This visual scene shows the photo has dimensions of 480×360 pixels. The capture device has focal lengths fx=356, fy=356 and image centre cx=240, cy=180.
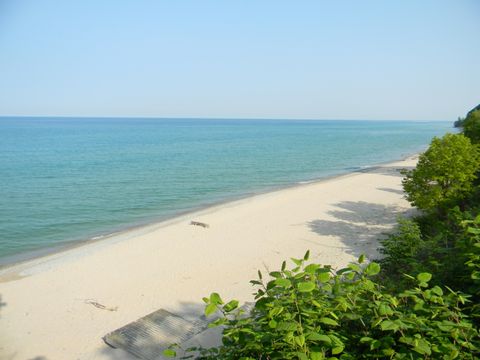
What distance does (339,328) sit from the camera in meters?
2.90

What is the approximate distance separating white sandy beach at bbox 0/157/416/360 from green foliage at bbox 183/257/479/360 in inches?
259

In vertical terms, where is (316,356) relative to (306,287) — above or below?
below

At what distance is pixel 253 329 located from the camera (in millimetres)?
2736

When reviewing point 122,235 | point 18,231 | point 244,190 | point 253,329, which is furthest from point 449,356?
point 244,190

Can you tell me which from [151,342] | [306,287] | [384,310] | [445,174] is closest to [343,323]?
[384,310]

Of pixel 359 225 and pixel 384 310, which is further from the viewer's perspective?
pixel 359 225

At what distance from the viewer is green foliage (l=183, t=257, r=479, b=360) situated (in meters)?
2.31

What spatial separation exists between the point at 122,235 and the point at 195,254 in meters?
Result: 6.06

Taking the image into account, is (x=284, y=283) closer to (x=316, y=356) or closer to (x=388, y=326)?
(x=316, y=356)

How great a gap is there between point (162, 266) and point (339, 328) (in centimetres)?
1153

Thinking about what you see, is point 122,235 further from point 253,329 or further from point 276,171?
point 276,171

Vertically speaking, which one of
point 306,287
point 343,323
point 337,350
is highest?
point 306,287

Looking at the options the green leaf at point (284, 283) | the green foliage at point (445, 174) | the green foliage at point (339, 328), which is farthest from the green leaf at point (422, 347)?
the green foliage at point (445, 174)

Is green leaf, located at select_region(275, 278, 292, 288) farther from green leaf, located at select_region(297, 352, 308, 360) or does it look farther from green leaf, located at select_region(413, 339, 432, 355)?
green leaf, located at select_region(413, 339, 432, 355)
